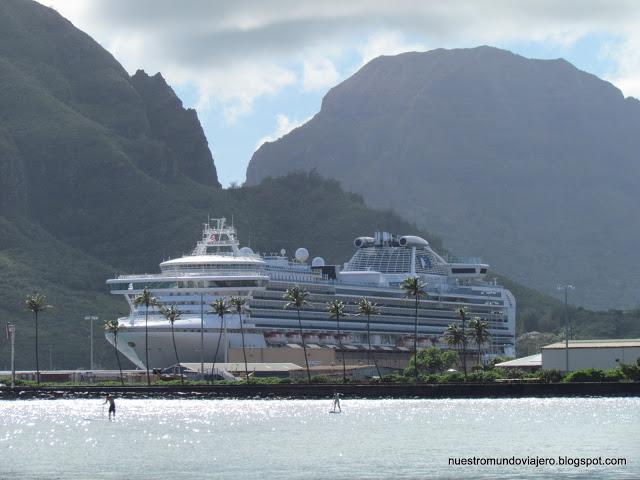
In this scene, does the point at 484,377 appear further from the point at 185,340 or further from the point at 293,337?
the point at 293,337

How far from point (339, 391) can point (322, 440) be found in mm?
59039

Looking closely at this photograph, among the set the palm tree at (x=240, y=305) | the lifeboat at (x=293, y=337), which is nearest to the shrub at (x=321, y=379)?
the palm tree at (x=240, y=305)

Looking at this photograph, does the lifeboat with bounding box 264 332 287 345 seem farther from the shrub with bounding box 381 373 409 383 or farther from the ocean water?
the ocean water

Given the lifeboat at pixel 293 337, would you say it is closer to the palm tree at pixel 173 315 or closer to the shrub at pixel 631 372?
the palm tree at pixel 173 315

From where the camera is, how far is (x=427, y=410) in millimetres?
124750

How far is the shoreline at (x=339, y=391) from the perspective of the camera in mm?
139875

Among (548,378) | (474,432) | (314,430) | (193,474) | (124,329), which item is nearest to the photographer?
(193,474)

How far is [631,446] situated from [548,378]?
65.1 meters

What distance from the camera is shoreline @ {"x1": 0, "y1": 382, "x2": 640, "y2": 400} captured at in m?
140

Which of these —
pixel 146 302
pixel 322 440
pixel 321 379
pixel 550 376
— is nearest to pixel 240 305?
pixel 146 302

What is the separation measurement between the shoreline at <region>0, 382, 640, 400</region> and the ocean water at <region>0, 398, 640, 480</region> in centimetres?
328

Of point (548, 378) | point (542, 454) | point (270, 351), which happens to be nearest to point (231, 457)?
point (542, 454)

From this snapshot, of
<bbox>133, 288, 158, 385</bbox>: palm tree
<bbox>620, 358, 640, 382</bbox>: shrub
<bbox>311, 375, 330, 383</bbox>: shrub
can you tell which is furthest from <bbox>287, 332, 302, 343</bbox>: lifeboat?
<bbox>620, 358, 640, 382</bbox>: shrub

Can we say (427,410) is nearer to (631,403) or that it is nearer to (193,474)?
(631,403)
